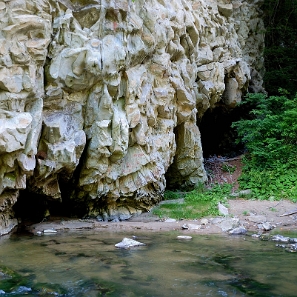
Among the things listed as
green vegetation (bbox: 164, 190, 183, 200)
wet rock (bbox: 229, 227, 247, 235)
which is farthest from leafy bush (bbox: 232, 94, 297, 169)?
wet rock (bbox: 229, 227, 247, 235)

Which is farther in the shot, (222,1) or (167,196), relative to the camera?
(222,1)

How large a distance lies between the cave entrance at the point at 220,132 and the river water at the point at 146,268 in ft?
42.7

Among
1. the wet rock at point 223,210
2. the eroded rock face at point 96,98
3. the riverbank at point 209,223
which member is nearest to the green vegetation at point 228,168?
the eroded rock face at point 96,98

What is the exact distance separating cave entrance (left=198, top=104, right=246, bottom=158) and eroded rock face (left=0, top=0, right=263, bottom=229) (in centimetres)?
546

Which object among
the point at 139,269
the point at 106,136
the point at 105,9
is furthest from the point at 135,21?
the point at 139,269

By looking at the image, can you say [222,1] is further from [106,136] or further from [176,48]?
[106,136]

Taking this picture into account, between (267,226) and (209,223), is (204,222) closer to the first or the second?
(209,223)

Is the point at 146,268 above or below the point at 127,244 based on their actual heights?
above

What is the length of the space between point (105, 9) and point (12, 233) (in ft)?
24.0

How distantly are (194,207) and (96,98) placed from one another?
551 centimetres

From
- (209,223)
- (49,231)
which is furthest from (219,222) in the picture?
(49,231)

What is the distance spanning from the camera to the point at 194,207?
13758 millimetres

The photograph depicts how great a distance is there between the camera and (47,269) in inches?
267

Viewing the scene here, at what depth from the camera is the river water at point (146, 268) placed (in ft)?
18.8
